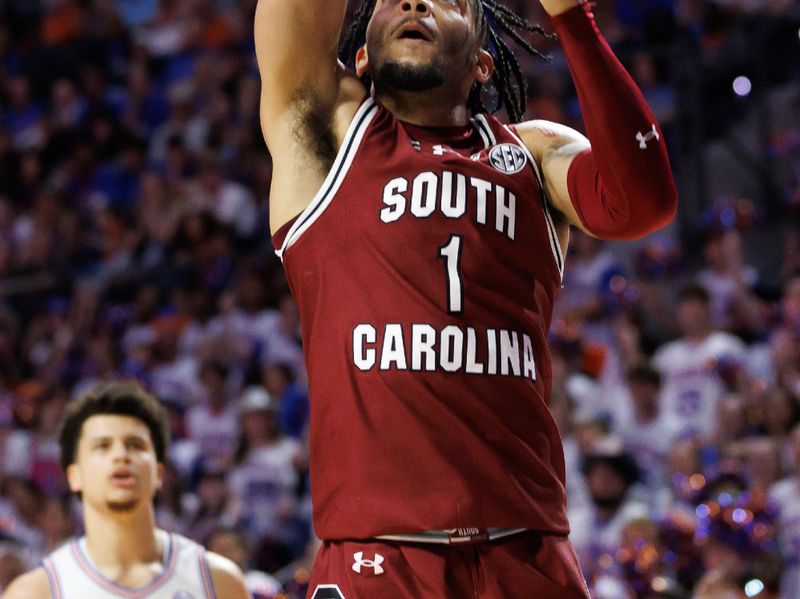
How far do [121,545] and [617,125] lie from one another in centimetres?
264

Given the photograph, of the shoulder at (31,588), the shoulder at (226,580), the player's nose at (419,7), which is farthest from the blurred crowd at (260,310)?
the player's nose at (419,7)

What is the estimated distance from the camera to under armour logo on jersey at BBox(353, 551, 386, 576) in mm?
2459

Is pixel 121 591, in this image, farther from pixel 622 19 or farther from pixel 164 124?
pixel 164 124

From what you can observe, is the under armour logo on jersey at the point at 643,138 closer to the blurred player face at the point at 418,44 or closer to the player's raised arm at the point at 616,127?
the player's raised arm at the point at 616,127

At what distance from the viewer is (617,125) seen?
2.38 m

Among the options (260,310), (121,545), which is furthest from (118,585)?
(260,310)

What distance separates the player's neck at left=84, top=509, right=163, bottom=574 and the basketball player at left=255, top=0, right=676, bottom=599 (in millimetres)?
1975

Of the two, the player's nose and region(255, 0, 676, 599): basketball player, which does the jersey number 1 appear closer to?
region(255, 0, 676, 599): basketball player

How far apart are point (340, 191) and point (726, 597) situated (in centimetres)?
276

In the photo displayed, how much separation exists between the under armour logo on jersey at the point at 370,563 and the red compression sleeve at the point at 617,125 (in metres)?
0.76

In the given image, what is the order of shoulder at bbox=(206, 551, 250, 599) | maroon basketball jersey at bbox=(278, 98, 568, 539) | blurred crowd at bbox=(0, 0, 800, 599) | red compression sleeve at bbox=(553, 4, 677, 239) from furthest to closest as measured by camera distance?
blurred crowd at bbox=(0, 0, 800, 599) → shoulder at bbox=(206, 551, 250, 599) → maroon basketball jersey at bbox=(278, 98, 568, 539) → red compression sleeve at bbox=(553, 4, 677, 239)

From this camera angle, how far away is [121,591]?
173 inches

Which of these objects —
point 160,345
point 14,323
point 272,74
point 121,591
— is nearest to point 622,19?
point 160,345

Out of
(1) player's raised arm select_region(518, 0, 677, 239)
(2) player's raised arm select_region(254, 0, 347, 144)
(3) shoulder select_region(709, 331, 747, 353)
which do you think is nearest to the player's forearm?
(2) player's raised arm select_region(254, 0, 347, 144)
